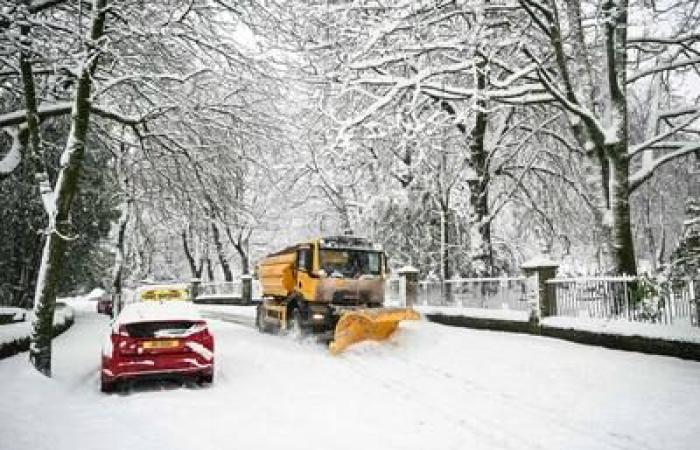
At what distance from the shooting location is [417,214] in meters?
24.3

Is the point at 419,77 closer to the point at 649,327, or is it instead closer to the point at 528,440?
the point at 649,327

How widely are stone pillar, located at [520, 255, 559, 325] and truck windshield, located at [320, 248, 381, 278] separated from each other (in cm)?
396

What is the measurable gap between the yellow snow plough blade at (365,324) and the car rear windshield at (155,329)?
4.36 meters

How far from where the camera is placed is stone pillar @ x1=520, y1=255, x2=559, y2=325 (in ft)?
44.9

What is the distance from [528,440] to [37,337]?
845cm

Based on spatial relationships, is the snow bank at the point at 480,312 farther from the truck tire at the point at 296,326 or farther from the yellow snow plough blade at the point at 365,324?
the truck tire at the point at 296,326

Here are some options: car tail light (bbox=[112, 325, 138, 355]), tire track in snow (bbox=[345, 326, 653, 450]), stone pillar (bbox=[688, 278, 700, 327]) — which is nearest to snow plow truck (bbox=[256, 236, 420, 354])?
tire track in snow (bbox=[345, 326, 653, 450])

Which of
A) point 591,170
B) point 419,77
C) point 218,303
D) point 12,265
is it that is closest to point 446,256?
point 591,170

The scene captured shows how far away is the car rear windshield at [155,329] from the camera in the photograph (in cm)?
912

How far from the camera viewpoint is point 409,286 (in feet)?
66.7

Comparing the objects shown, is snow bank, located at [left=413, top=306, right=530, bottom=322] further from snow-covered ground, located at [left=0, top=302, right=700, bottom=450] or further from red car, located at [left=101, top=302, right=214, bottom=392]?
red car, located at [left=101, top=302, right=214, bottom=392]

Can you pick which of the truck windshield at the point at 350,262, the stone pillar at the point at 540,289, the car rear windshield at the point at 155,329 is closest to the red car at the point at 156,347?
the car rear windshield at the point at 155,329

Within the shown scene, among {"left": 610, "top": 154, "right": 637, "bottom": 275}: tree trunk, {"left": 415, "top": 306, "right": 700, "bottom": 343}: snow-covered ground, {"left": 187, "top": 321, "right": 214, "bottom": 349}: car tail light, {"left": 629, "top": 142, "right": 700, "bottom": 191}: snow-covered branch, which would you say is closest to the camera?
{"left": 187, "top": 321, "right": 214, "bottom": 349}: car tail light

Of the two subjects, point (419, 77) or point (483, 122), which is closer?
point (419, 77)
